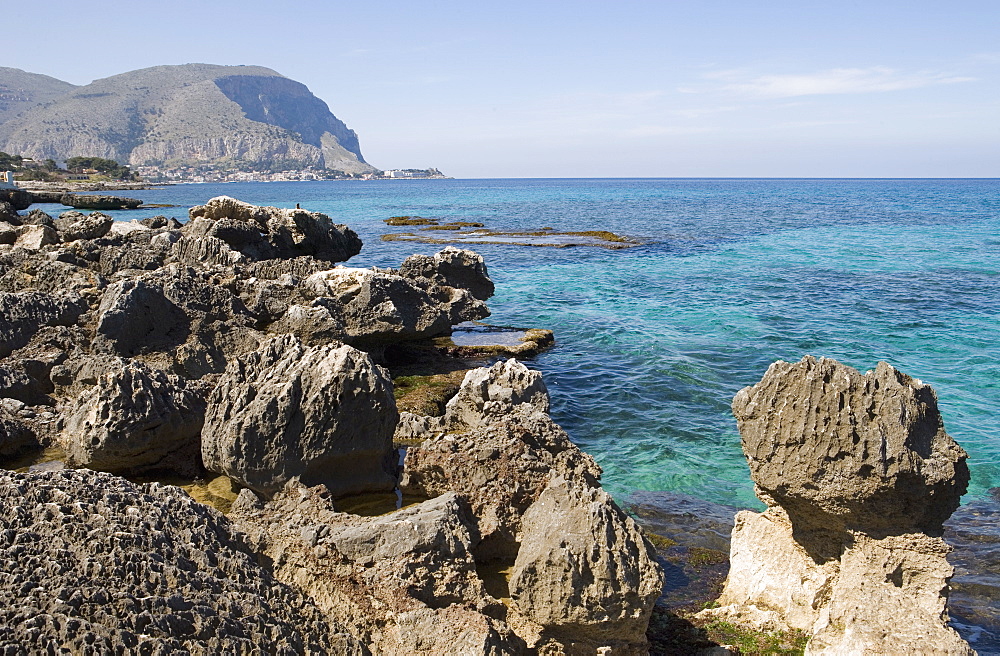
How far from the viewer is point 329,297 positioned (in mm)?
13648

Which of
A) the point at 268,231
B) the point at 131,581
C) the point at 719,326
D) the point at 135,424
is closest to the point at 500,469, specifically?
the point at 131,581

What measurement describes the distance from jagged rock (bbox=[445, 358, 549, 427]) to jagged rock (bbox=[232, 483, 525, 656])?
130 inches

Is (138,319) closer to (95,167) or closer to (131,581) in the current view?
(131,581)

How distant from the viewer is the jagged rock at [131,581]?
135 inches

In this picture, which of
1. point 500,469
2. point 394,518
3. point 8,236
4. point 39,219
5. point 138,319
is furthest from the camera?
point 39,219

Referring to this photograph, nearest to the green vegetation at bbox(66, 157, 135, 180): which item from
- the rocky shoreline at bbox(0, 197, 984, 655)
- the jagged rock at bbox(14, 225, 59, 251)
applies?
the jagged rock at bbox(14, 225, 59, 251)

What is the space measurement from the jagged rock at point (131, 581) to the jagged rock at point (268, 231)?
1482 cm

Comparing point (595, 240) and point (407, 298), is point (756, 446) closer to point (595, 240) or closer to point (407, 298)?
point (407, 298)

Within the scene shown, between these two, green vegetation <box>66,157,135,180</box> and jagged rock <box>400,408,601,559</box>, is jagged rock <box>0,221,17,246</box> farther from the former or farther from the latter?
green vegetation <box>66,157,135,180</box>

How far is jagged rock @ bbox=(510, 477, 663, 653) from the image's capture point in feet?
16.4

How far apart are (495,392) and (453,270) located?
32.6 feet

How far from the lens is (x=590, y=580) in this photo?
5012 millimetres

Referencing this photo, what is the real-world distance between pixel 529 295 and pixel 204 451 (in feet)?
65.1

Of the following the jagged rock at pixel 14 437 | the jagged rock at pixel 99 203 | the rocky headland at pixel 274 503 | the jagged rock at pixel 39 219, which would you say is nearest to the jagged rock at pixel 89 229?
the jagged rock at pixel 39 219
